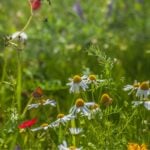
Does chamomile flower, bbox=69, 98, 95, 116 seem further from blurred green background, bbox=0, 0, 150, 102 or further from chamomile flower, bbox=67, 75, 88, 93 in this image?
blurred green background, bbox=0, 0, 150, 102

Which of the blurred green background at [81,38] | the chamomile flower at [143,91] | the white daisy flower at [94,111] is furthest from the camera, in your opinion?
the blurred green background at [81,38]

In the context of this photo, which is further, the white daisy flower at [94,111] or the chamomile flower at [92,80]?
the chamomile flower at [92,80]

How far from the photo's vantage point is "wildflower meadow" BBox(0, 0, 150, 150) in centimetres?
225

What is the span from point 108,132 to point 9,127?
35 cm

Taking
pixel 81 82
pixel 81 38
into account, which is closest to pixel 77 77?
pixel 81 82

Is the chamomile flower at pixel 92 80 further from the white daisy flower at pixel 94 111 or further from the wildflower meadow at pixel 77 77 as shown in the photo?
the white daisy flower at pixel 94 111

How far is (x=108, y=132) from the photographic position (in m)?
2.16

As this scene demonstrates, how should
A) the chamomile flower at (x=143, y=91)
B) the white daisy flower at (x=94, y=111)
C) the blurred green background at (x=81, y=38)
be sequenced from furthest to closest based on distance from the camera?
the blurred green background at (x=81, y=38) → the chamomile flower at (x=143, y=91) → the white daisy flower at (x=94, y=111)

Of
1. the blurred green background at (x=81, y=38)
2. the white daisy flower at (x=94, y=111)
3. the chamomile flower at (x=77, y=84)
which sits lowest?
the white daisy flower at (x=94, y=111)

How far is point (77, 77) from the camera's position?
2.33 meters

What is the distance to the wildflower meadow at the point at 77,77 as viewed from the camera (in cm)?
225

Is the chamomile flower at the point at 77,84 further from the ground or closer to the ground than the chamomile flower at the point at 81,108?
further from the ground

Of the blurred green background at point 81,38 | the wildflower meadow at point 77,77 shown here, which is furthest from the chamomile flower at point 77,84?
the blurred green background at point 81,38

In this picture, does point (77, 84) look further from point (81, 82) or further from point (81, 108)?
point (81, 108)
